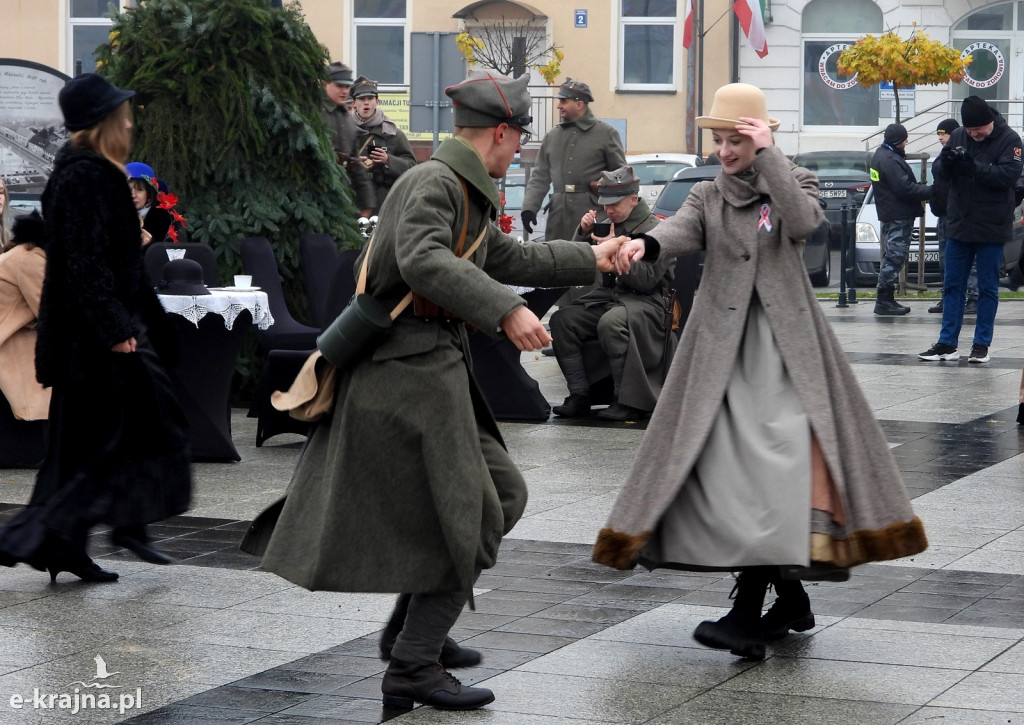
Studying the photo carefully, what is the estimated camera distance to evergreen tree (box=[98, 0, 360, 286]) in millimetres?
10328

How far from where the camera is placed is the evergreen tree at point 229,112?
10.3m

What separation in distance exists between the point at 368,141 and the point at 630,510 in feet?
28.5

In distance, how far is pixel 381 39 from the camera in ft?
123

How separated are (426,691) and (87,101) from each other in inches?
→ 100

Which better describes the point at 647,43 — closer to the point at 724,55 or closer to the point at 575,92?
the point at 724,55

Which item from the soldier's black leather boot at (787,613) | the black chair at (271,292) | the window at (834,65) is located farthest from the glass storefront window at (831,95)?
the soldier's black leather boot at (787,613)

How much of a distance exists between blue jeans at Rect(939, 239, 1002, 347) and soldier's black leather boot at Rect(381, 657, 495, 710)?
9.19 meters

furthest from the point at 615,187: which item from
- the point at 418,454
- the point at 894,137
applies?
the point at 894,137

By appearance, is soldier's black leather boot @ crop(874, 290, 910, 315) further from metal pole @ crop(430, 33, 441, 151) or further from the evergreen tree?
the evergreen tree

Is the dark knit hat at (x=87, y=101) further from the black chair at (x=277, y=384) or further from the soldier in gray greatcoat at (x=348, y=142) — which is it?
the soldier in gray greatcoat at (x=348, y=142)

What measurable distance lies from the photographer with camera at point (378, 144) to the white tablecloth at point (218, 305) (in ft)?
13.8

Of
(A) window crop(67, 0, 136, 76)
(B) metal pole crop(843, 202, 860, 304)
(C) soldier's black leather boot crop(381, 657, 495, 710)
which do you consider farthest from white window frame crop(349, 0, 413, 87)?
(C) soldier's black leather boot crop(381, 657, 495, 710)

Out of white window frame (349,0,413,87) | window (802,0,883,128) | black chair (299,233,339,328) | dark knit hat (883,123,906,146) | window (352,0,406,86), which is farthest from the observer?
window (352,0,406,86)

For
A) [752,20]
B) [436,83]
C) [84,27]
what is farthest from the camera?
[84,27]
